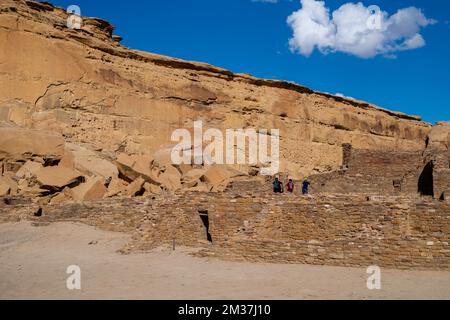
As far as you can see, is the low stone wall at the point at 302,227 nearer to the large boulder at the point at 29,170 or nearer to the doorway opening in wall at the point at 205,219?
the doorway opening in wall at the point at 205,219

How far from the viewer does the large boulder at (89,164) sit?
22094 mm

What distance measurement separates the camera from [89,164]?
74.5 ft

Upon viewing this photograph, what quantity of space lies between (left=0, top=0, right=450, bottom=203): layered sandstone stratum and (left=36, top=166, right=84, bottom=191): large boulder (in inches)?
1.6

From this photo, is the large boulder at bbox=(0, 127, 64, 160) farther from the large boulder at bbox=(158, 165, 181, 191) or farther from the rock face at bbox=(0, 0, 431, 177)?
the large boulder at bbox=(158, 165, 181, 191)

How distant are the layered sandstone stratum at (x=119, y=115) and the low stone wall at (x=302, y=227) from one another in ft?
17.1

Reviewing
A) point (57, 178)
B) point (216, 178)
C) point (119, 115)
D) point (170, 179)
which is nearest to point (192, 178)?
point (170, 179)

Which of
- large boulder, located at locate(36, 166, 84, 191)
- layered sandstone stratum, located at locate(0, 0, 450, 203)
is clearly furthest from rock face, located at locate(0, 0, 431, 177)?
large boulder, located at locate(36, 166, 84, 191)

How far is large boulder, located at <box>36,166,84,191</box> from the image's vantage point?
19578mm

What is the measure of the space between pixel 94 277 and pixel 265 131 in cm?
2844

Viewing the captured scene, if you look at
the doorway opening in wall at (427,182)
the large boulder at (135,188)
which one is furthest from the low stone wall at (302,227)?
the doorway opening in wall at (427,182)

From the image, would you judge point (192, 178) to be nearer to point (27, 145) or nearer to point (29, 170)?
point (29, 170)
